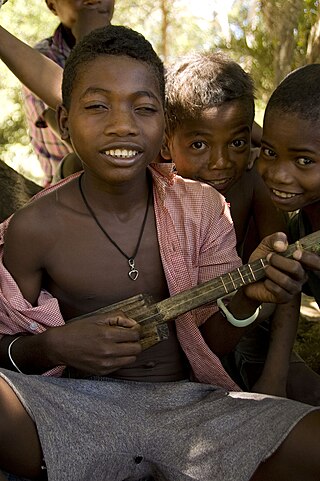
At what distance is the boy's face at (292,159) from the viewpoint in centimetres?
221

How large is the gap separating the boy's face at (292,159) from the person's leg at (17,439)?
39.3 inches

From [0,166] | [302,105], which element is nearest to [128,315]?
[302,105]

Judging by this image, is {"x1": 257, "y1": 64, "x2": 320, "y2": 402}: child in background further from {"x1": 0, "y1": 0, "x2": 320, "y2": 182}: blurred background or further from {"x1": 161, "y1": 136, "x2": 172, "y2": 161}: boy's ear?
{"x1": 0, "y1": 0, "x2": 320, "y2": 182}: blurred background

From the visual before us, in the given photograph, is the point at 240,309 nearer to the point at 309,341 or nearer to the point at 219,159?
the point at 219,159

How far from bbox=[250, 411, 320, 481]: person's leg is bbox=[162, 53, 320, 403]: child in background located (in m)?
0.50

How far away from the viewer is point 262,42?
816 centimetres

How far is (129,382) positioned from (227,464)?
42 centimetres

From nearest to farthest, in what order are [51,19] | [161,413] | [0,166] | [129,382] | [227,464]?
[227,464]
[161,413]
[129,382]
[0,166]
[51,19]

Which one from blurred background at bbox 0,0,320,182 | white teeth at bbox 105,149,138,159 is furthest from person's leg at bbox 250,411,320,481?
blurred background at bbox 0,0,320,182

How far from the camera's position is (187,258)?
88.4 inches

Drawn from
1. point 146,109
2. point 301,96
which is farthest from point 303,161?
point 146,109

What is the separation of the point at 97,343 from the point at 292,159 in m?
0.81

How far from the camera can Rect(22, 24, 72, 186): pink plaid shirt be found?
349 cm

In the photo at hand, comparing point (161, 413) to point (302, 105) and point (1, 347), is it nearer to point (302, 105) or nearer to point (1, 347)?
point (1, 347)
